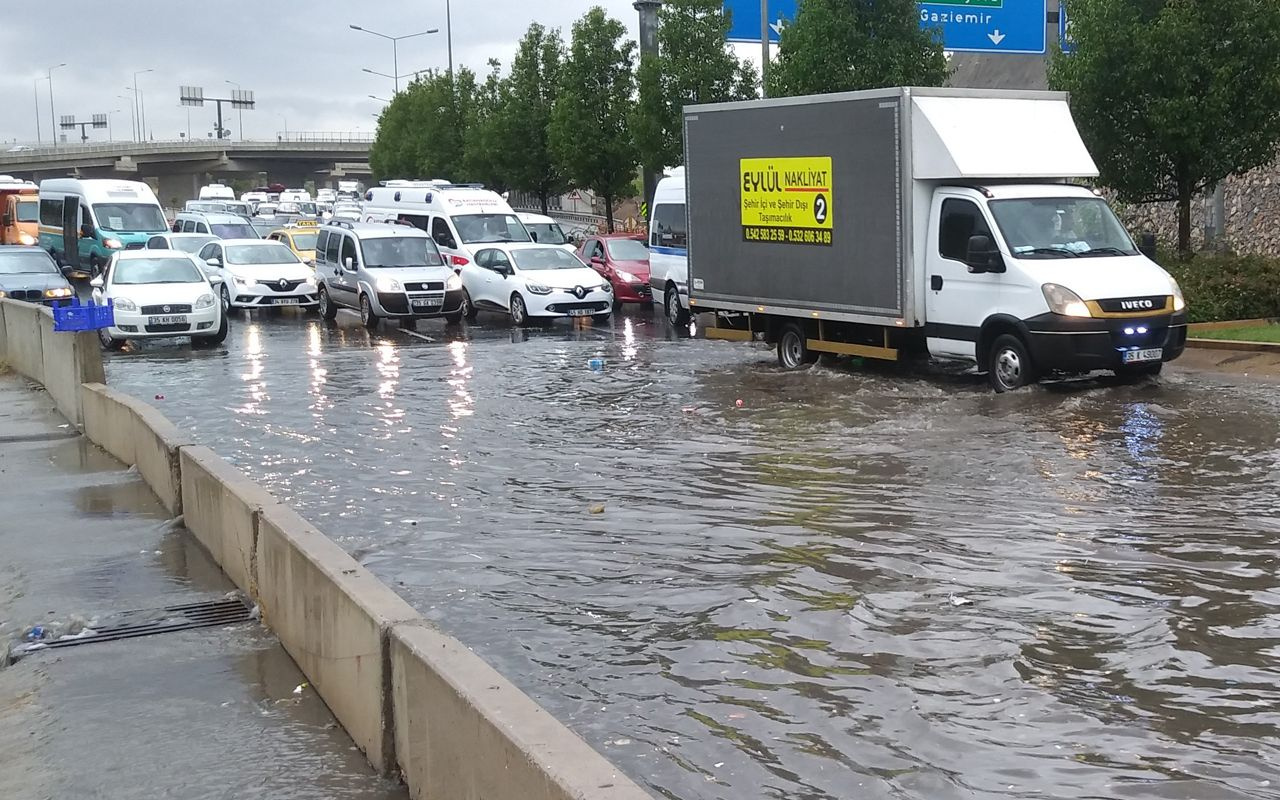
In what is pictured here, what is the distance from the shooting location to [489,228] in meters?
29.5

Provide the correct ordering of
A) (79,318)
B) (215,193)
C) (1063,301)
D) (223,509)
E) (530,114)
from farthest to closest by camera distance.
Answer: (215,193), (530,114), (1063,301), (79,318), (223,509)

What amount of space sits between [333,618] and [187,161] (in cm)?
11841

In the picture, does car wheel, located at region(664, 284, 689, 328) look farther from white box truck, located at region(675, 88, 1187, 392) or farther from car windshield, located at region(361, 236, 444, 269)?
white box truck, located at region(675, 88, 1187, 392)

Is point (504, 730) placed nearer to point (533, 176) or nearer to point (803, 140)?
point (803, 140)

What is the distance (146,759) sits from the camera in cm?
542

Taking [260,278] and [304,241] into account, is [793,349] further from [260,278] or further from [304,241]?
[304,241]

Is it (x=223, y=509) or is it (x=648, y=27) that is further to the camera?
(x=648, y=27)

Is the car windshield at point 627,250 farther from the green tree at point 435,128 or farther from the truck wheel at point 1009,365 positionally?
the green tree at point 435,128

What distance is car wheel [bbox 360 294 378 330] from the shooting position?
2578 cm

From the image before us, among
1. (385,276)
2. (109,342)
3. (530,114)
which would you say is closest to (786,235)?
(385,276)

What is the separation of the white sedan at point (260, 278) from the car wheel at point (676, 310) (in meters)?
7.48

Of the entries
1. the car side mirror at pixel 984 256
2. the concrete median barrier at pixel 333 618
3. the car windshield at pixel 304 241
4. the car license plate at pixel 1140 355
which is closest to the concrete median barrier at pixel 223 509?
the concrete median barrier at pixel 333 618

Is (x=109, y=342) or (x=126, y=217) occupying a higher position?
(x=126, y=217)

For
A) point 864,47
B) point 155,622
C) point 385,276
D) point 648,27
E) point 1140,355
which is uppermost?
point 648,27
